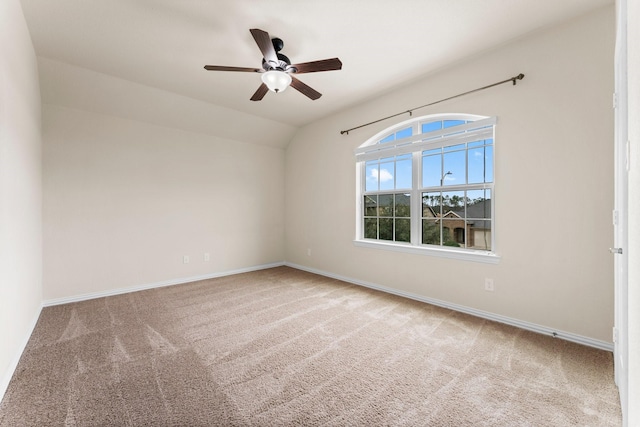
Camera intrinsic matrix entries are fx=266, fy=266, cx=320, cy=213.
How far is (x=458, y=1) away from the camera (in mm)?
2053

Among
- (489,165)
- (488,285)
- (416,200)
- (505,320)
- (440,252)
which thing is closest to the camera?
(505,320)

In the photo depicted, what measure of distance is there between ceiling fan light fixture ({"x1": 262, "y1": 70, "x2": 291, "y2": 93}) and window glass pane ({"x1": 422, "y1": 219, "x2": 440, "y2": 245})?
231 cm

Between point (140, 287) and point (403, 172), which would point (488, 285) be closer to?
point (403, 172)

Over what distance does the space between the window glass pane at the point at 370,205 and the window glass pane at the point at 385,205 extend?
7 centimetres

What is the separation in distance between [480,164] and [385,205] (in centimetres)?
132

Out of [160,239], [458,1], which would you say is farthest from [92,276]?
[458,1]

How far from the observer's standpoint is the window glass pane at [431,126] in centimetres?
325

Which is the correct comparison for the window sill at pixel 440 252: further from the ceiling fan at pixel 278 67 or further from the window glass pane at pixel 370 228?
the ceiling fan at pixel 278 67

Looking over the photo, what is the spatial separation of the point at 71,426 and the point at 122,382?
1.17ft

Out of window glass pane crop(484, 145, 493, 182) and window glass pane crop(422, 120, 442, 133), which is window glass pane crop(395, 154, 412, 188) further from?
window glass pane crop(484, 145, 493, 182)

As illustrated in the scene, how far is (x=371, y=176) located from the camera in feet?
13.3

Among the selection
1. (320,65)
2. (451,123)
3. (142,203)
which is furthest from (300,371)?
Result: (142,203)

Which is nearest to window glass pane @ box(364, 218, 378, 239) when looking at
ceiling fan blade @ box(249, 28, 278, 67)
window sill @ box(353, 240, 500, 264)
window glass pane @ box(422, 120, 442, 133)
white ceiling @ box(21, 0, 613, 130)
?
window sill @ box(353, 240, 500, 264)

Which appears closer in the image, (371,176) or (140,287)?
(140,287)
